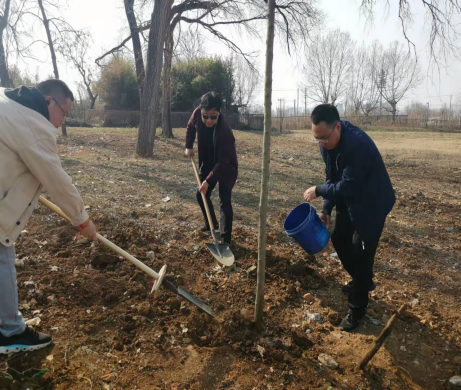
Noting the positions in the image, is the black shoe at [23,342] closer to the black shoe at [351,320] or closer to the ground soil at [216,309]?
the ground soil at [216,309]

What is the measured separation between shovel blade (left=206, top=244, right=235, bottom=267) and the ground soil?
0.16m

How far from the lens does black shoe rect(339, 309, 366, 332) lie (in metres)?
2.83

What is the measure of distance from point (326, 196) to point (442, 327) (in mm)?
1538

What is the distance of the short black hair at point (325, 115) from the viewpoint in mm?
2545

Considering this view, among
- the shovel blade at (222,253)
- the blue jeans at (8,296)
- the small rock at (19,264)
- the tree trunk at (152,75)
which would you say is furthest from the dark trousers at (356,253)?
the tree trunk at (152,75)

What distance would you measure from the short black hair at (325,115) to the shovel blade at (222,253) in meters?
1.72

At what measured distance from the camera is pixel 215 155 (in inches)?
159

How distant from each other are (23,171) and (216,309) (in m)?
1.89

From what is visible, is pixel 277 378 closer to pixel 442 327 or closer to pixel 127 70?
pixel 442 327

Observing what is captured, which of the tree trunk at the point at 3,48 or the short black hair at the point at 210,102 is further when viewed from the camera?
the tree trunk at the point at 3,48

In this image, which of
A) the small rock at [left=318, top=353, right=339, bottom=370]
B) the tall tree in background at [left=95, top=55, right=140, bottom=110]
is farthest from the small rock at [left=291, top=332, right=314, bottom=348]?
the tall tree in background at [left=95, top=55, right=140, bottom=110]

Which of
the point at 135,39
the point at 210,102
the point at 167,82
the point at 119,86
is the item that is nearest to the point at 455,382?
the point at 210,102

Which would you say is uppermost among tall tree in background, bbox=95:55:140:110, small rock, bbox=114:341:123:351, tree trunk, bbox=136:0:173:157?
tall tree in background, bbox=95:55:140:110

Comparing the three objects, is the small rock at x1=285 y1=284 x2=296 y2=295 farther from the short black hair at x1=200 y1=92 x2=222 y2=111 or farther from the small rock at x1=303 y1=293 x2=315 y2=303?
the short black hair at x1=200 y1=92 x2=222 y2=111
